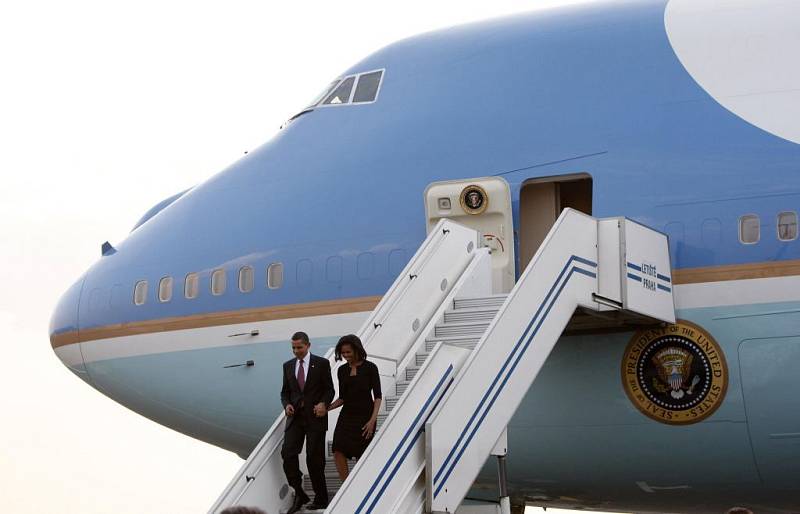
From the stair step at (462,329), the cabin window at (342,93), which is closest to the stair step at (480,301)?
the stair step at (462,329)

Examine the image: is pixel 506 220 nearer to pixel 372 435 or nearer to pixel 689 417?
pixel 689 417

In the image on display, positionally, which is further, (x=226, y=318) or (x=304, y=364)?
(x=226, y=318)

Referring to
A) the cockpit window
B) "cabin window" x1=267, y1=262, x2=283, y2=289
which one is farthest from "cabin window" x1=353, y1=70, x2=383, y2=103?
"cabin window" x1=267, y1=262, x2=283, y2=289

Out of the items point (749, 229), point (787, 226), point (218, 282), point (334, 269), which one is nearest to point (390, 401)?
point (334, 269)

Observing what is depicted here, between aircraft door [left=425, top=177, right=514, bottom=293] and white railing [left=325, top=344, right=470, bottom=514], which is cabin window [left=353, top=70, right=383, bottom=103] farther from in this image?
white railing [left=325, top=344, right=470, bottom=514]

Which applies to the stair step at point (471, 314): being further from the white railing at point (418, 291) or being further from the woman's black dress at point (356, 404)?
the woman's black dress at point (356, 404)

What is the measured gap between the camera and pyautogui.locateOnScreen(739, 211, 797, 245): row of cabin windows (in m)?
11.8

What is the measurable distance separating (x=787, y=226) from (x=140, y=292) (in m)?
7.64

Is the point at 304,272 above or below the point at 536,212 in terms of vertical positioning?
below

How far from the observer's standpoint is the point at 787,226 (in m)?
11.8

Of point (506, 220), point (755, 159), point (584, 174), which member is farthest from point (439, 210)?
point (755, 159)

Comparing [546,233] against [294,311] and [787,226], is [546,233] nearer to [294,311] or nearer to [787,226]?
[787,226]

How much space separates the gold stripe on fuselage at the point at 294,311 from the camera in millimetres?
11773

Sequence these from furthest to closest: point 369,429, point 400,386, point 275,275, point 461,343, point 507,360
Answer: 1. point 275,275
2. point 461,343
3. point 400,386
4. point 507,360
5. point 369,429
